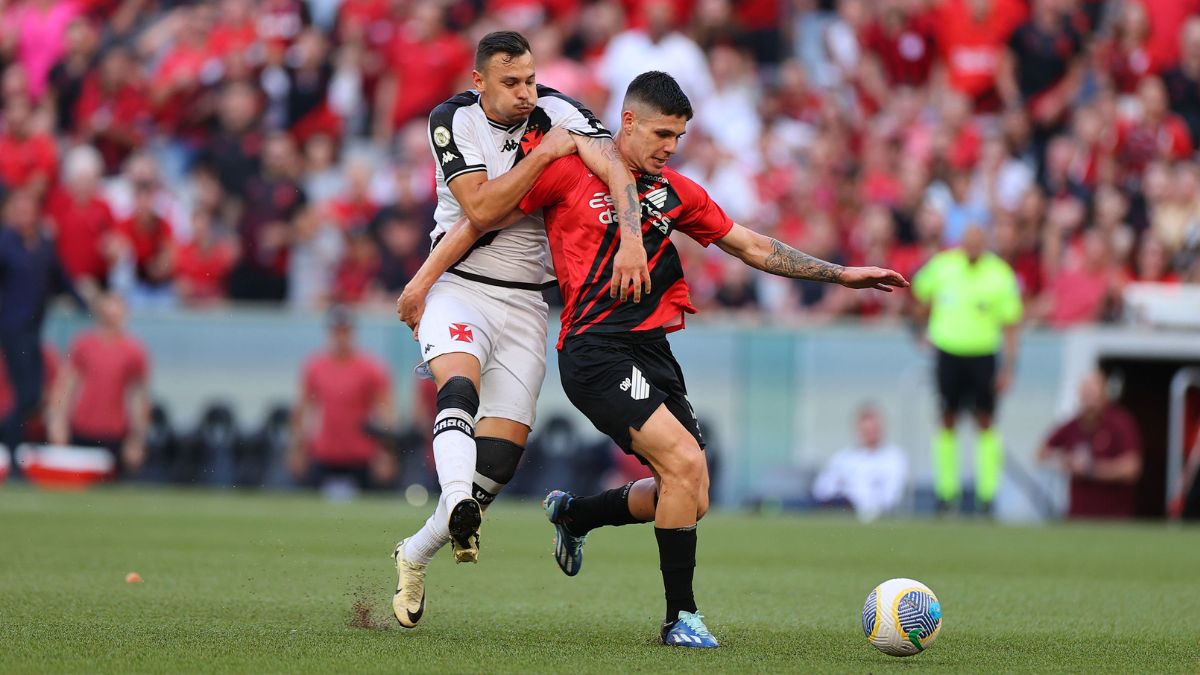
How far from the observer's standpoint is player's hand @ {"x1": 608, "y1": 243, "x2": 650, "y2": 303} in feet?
21.6

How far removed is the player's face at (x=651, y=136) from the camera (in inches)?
261

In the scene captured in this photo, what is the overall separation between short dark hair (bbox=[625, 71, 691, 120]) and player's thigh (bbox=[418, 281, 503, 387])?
3.72 ft

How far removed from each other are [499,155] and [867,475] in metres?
9.16

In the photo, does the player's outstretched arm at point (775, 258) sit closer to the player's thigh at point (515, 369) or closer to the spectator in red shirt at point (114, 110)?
the player's thigh at point (515, 369)

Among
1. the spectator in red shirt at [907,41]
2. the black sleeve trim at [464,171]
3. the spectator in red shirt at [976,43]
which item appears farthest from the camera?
the spectator in red shirt at [907,41]

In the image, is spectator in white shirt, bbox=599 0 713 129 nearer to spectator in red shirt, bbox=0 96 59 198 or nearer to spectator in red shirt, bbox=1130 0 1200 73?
spectator in red shirt, bbox=1130 0 1200 73

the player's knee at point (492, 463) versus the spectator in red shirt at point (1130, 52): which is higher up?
the spectator in red shirt at point (1130, 52)

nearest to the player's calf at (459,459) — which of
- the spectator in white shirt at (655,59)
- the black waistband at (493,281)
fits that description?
the black waistband at (493,281)

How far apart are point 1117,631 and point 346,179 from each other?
13.0 meters

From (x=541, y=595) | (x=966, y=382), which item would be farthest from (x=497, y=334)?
(x=966, y=382)

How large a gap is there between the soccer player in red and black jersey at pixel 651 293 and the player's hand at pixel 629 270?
22 millimetres

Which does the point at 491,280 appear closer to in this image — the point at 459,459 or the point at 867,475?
the point at 459,459

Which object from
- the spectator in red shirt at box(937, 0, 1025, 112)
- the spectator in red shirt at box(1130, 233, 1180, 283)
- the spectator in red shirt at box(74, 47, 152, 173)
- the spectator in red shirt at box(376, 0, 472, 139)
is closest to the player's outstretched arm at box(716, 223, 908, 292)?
the spectator in red shirt at box(1130, 233, 1180, 283)

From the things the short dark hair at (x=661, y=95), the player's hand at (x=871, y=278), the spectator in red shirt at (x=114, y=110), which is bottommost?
the player's hand at (x=871, y=278)
